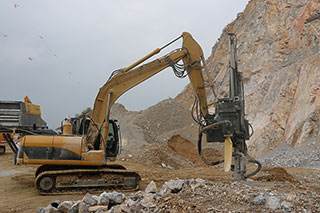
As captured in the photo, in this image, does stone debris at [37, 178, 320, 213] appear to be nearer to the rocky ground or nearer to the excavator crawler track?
the rocky ground

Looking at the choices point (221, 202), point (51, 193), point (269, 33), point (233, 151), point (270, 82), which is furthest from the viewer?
point (269, 33)

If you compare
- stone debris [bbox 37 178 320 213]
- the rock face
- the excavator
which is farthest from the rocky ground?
the rock face

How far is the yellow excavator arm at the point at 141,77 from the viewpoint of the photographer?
823cm

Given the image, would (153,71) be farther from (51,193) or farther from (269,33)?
(269,33)

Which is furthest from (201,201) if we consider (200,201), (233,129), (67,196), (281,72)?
(281,72)

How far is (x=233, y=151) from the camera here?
665cm

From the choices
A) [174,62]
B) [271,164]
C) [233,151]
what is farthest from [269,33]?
[233,151]

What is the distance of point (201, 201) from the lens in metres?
4.50

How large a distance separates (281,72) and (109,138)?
57.3 ft

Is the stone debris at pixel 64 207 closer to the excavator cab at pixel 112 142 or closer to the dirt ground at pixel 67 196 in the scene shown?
the dirt ground at pixel 67 196

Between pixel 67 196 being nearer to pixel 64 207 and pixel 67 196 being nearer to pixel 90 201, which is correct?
pixel 64 207

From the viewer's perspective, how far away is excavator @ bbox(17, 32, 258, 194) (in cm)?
643

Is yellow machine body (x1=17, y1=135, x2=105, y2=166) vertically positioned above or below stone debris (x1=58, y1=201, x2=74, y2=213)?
above

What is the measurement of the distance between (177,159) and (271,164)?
184 inches
